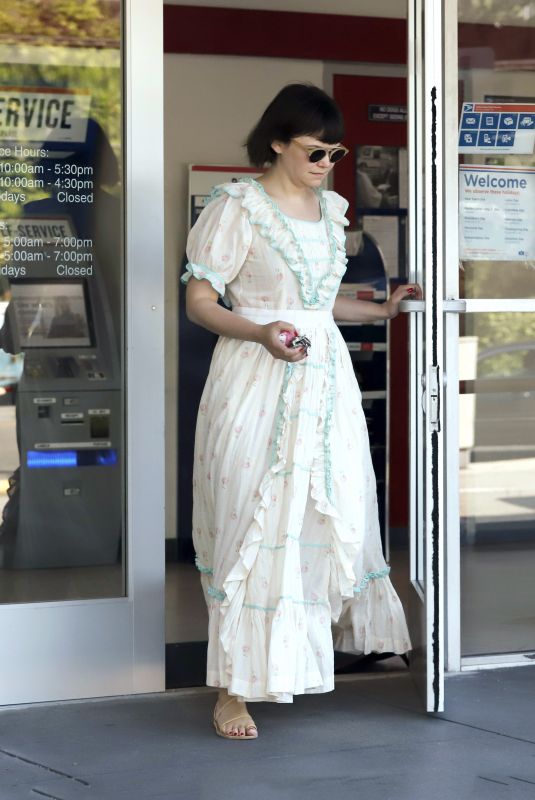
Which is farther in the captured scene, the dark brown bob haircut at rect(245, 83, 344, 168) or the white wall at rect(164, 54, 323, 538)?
the white wall at rect(164, 54, 323, 538)

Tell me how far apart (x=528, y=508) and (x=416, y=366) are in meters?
0.95

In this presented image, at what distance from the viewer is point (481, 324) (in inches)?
163

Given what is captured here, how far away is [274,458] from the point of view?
3369 millimetres

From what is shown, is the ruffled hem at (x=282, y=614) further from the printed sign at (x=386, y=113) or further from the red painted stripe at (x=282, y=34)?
the printed sign at (x=386, y=113)

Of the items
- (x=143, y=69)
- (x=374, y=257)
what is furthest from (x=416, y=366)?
(x=374, y=257)

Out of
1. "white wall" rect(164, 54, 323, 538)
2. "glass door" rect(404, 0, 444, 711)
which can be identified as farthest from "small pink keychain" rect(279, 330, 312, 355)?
"white wall" rect(164, 54, 323, 538)

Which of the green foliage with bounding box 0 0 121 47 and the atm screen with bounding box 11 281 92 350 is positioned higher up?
the green foliage with bounding box 0 0 121 47

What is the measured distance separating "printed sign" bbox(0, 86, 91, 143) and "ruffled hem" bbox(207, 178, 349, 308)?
1.92 ft

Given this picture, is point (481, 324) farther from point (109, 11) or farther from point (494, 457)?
point (109, 11)


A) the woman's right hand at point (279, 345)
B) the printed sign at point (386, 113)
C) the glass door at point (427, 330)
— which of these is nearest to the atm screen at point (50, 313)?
the woman's right hand at point (279, 345)

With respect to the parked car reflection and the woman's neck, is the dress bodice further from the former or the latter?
the parked car reflection

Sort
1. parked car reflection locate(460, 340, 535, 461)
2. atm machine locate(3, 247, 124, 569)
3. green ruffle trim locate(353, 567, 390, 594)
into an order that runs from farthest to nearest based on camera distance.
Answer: parked car reflection locate(460, 340, 535, 461) < atm machine locate(3, 247, 124, 569) < green ruffle trim locate(353, 567, 390, 594)

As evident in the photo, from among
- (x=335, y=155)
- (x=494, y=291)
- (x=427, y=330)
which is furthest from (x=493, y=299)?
(x=335, y=155)

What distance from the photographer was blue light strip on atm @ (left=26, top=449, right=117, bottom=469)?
3.85 m
